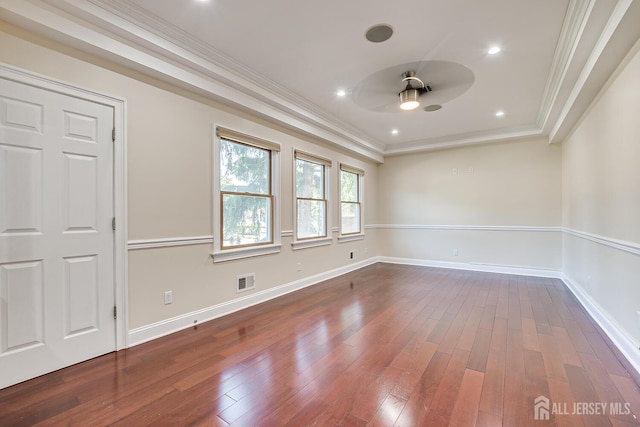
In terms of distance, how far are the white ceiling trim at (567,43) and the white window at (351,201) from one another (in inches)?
126

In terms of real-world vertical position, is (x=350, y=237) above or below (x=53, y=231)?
below

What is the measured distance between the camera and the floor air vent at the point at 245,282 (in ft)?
11.2

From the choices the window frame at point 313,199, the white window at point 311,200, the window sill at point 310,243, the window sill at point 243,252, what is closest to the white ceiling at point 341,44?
the window frame at point 313,199

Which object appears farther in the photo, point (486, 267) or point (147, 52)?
point (486, 267)

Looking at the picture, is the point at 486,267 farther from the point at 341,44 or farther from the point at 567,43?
the point at 341,44

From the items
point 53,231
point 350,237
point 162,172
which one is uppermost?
point 162,172

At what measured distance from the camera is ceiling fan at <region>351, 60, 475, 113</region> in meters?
3.09

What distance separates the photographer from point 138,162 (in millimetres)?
2516

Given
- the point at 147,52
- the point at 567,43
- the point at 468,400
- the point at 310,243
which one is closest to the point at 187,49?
the point at 147,52

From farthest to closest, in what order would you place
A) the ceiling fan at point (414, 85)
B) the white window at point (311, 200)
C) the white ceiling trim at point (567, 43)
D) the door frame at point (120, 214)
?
the white window at point (311, 200) → the ceiling fan at point (414, 85) → the door frame at point (120, 214) → the white ceiling trim at point (567, 43)

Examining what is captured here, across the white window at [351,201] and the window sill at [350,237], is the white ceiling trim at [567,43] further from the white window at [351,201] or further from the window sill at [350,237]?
the window sill at [350,237]

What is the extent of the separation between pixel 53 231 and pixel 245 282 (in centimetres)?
189

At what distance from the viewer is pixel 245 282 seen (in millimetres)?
3484

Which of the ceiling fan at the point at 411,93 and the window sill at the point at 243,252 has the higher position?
the ceiling fan at the point at 411,93
